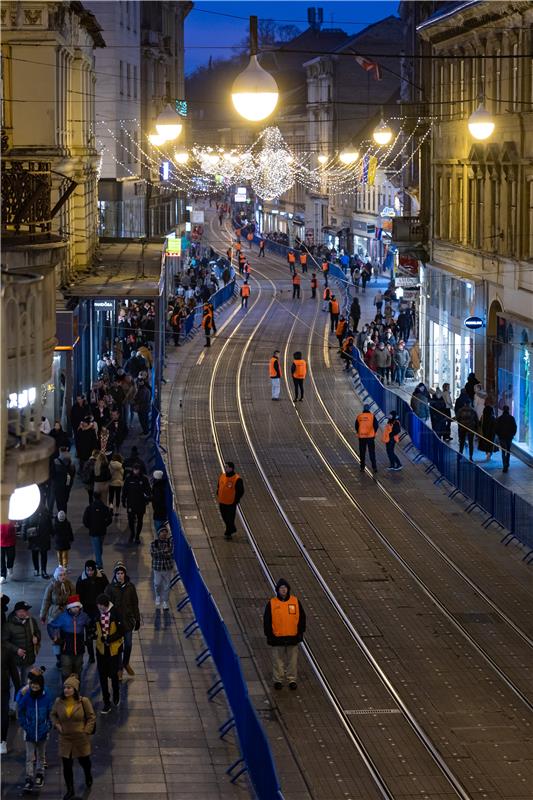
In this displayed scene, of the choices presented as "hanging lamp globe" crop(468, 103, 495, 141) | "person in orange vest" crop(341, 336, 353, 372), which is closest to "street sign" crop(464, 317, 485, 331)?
"hanging lamp globe" crop(468, 103, 495, 141)

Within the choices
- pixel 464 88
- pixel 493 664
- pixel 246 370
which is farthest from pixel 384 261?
pixel 493 664

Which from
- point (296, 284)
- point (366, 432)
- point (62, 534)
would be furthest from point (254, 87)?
point (296, 284)

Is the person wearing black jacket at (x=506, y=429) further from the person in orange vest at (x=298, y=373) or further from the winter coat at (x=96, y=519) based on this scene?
the winter coat at (x=96, y=519)

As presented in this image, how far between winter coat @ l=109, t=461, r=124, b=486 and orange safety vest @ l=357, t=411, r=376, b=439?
6.51 m

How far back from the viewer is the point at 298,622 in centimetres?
1905

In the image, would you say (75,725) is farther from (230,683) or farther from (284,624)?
(284,624)

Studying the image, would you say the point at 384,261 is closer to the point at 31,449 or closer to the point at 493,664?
the point at 493,664

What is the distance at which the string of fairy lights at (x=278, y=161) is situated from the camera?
208 ft

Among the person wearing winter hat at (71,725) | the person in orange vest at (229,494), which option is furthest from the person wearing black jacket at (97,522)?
the person wearing winter hat at (71,725)

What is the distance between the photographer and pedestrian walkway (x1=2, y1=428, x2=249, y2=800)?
15.7 meters

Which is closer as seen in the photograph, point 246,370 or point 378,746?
point 378,746

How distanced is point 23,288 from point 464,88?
122ft

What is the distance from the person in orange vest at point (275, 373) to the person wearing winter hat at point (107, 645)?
26316mm

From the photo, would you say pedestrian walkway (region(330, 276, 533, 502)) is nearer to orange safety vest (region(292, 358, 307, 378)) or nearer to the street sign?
the street sign
